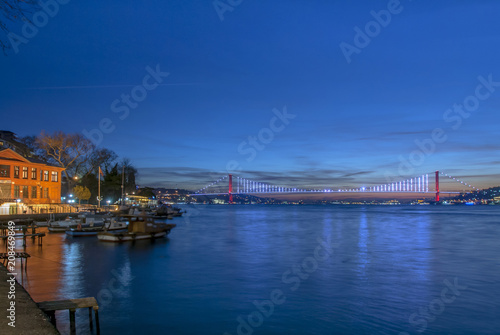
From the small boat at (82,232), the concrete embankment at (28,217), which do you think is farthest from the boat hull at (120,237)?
the concrete embankment at (28,217)

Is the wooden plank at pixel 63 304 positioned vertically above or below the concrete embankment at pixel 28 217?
above

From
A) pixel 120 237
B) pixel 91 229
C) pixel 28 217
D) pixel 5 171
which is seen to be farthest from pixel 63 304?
pixel 5 171

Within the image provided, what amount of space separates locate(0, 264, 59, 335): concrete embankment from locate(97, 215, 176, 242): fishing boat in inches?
863

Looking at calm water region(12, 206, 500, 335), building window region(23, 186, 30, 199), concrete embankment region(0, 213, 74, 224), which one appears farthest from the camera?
building window region(23, 186, 30, 199)

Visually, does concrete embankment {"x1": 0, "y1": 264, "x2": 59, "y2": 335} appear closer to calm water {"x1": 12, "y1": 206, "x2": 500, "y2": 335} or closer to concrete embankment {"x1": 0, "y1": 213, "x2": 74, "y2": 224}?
calm water {"x1": 12, "y1": 206, "x2": 500, "y2": 335}

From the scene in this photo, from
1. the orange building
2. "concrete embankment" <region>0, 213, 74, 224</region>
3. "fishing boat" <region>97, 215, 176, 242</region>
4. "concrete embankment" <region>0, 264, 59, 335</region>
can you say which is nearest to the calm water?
"fishing boat" <region>97, 215, 176, 242</region>

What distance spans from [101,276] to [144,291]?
3381 mm

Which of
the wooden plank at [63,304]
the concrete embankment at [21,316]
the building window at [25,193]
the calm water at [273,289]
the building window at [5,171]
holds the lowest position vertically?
the calm water at [273,289]

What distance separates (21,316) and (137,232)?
24690mm

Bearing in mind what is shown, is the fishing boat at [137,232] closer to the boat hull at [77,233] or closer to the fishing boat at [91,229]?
the fishing boat at [91,229]

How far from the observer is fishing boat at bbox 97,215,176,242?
29.2 metres

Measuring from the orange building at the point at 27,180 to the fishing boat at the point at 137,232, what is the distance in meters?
19.0

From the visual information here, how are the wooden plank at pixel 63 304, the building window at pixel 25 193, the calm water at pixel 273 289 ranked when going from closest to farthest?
1. the wooden plank at pixel 63 304
2. the calm water at pixel 273 289
3. the building window at pixel 25 193

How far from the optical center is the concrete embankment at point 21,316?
5.70m
